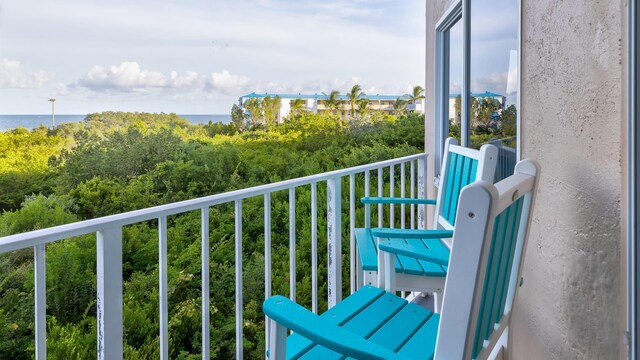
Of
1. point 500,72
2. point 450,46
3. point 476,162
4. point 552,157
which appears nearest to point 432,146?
point 450,46

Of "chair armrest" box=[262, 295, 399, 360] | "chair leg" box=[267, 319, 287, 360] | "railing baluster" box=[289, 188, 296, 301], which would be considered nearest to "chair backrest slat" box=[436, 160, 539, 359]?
"chair armrest" box=[262, 295, 399, 360]

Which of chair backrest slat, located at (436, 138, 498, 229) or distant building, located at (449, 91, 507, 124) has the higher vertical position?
distant building, located at (449, 91, 507, 124)

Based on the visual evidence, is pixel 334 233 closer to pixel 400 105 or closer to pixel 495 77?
pixel 495 77

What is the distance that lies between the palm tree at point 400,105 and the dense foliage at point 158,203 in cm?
47

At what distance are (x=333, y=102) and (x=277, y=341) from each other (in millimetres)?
12749

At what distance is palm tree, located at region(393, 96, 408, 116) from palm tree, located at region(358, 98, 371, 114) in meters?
0.72

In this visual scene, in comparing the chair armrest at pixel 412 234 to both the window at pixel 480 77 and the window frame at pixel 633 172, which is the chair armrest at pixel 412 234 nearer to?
the window at pixel 480 77

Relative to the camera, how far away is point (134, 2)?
1391cm

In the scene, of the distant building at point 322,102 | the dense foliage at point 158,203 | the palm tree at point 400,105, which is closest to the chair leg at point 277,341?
the dense foliage at point 158,203

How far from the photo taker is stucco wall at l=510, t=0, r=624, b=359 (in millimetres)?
1219

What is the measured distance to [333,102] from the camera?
13.8 meters

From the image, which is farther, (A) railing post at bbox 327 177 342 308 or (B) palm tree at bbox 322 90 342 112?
(B) palm tree at bbox 322 90 342 112

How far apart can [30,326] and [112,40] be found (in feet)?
31.3

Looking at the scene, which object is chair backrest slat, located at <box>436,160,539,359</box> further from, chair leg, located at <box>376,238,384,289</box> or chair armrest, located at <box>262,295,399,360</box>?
chair leg, located at <box>376,238,384,289</box>
